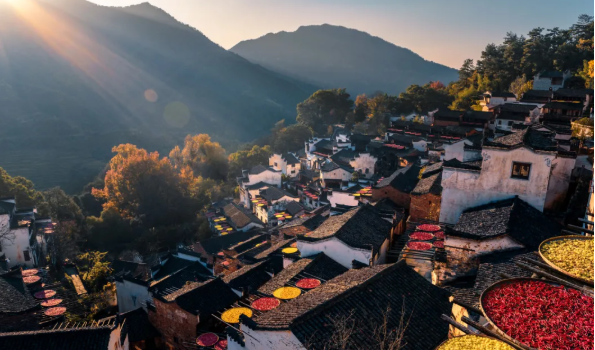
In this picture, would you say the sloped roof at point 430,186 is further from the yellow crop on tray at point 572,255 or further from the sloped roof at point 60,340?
the sloped roof at point 60,340

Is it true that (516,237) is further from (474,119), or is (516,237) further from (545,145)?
(474,119)

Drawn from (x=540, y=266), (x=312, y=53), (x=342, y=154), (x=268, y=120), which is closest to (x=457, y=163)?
(x=540, y=266)

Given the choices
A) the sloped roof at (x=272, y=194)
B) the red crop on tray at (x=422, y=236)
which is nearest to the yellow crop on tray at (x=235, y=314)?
the red crop on tray at (x=422, y=236)

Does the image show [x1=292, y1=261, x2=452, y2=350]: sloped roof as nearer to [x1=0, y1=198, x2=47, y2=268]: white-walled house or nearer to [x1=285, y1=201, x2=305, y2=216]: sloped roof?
[x1=0, y1=198, x2=47, y2=268]: white-walled house

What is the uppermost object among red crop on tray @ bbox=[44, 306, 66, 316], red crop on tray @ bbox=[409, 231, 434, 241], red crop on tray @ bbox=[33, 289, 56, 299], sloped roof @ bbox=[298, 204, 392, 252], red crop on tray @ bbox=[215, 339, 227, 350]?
red crop on tray @ bbox=[409, 231, 434, 241]

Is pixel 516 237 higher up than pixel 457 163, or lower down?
lower down

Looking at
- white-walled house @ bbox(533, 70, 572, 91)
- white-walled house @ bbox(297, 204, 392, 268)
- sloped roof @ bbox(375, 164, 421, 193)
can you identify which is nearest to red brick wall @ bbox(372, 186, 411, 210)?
sloped roof @ bbox(375, 164, 421, 193)

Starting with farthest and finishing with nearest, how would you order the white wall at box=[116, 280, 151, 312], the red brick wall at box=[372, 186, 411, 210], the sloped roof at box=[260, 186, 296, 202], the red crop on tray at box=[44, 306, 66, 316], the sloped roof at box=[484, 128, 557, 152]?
the sloped roof at box=[260, 186, 296, 202], the red brick wall at box=[372, 186, 411, 210], the white wall at box=[116, 280, 151, 312], the red crop on tray at box=[44, 306, 66, 316], the sloped roof at box=[484, 128, 557, 152]
